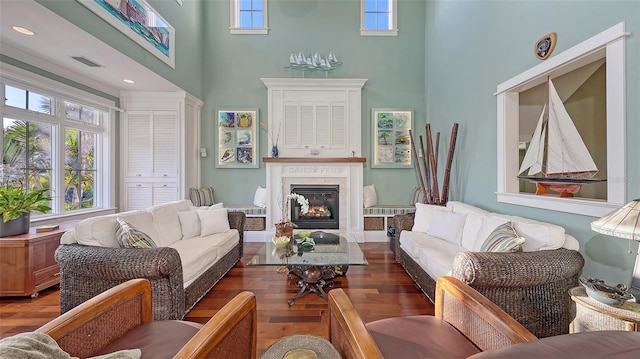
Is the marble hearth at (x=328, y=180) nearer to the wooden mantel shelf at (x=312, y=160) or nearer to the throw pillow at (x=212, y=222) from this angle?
the wooden mantel shelf at (x=312, y=160)

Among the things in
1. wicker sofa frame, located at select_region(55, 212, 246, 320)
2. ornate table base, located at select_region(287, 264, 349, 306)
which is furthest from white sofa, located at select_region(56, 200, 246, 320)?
ornate table base, located at select_region(287, 264, 349, 306)

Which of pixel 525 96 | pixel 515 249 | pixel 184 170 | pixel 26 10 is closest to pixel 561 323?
pixel 515 249

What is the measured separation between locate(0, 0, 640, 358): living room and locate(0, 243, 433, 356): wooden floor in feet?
4.60

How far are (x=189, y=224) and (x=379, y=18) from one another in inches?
195

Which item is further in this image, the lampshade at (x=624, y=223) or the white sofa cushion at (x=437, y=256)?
the white sofa cushion at (x=437, y=256)

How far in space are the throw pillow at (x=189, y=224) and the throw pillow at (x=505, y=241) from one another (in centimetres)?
300

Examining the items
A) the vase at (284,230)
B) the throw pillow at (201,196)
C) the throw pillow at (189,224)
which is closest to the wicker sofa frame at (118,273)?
the vase at (284,230)

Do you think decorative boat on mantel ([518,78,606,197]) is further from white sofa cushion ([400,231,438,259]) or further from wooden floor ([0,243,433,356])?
wooden floor ([0,243,433,356])

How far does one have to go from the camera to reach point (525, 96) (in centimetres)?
313

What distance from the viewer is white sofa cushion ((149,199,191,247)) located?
2.81m

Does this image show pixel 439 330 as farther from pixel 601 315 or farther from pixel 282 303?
pixel 282 303

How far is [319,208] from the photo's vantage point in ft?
15.9

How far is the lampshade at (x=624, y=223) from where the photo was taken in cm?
126

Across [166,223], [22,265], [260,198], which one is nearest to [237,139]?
[260,198]
